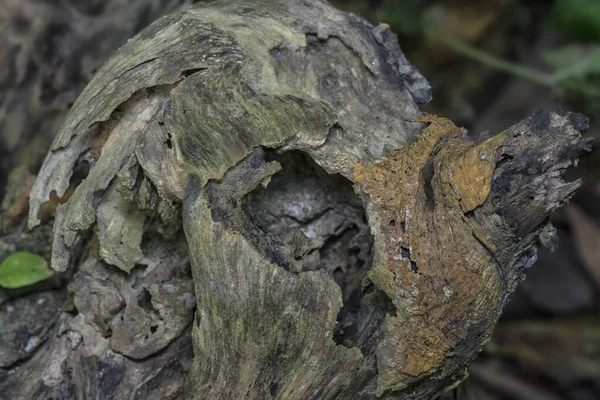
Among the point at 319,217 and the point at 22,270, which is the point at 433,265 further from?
the point at 22,270

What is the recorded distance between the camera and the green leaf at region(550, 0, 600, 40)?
2.38 meters

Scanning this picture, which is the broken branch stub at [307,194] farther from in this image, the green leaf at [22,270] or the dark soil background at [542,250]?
the dark soil background at [542,250]

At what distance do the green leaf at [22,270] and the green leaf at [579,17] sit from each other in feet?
6.67

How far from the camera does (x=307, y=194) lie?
1197mm

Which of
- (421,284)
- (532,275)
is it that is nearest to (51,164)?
(421,284)

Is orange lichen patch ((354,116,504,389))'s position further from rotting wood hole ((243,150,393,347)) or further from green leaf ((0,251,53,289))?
green leaf ((0,251,53,289))

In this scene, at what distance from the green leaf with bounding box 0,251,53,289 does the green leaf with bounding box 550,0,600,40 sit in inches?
80.1

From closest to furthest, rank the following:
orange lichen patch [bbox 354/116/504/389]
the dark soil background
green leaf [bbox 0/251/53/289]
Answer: orange lichen patch [bbox 354/116/504/389] → green leaf [bbox 0/251/53/289] → the dark soil background

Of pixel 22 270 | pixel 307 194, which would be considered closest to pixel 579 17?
pixel 307 194

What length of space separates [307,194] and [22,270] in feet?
1.93

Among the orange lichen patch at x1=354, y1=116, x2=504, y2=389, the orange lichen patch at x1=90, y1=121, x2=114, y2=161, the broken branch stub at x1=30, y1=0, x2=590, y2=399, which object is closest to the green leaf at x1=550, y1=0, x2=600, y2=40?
the broken branch stub at x1=30, y1=0, x2=590, y2=399

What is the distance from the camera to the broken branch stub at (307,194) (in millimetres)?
985

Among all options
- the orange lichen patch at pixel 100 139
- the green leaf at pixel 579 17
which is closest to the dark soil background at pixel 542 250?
the green leaf at pixel 579 17

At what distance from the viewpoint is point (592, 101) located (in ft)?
7.88
